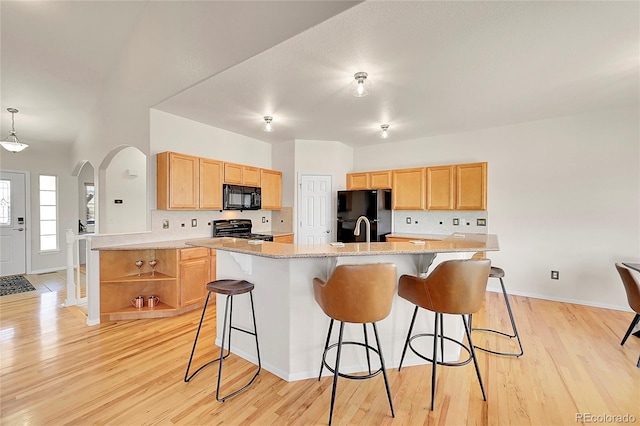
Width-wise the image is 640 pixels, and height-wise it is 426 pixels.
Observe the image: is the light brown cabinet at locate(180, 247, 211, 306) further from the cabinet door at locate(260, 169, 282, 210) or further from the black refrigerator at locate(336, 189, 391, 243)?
the black refrigerator at locate(336, 189, 391, 243)

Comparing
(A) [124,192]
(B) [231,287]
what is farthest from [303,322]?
(A) [124,192]

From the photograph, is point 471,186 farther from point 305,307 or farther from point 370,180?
point 305,307

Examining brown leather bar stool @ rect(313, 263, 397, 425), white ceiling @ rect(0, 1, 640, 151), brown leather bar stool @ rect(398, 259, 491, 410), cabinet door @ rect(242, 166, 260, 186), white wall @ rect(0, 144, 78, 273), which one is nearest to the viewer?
brown leather bar stool @ rect(313, 263, 397, 425)

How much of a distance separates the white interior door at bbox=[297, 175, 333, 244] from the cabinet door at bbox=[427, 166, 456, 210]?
5.97 ft

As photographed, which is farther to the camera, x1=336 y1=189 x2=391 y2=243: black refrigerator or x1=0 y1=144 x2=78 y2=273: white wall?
x1=0 y1=144 x2=78 y2=273: white wall

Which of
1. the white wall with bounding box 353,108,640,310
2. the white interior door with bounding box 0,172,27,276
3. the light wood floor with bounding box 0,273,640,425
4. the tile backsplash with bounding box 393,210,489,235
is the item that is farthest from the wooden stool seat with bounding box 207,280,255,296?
the white interior door with bounding box 0,172,27,276

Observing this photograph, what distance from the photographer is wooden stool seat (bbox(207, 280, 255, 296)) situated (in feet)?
6.95

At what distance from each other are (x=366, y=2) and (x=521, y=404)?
288 centimetres

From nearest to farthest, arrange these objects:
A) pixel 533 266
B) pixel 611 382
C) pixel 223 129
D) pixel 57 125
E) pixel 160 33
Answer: pixel 611 382, pixel 160 33, pixel 533 266, pixel 223 129, pixel 57 125

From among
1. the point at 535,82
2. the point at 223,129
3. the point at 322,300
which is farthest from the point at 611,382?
the point at 223,129

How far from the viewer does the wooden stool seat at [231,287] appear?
2119mm

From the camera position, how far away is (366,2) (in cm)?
186

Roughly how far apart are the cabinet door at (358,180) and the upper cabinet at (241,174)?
1772mm

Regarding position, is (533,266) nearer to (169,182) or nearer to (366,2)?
(366,2)
